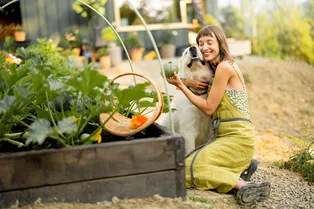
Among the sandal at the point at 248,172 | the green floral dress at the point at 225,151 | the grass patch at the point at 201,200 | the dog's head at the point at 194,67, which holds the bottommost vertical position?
the sandal at the point at 248,172

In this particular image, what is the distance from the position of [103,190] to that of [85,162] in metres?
0.16

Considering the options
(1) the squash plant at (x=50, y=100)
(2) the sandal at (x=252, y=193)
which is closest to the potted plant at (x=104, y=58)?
(1) the squash plant at (x=50, y=100)

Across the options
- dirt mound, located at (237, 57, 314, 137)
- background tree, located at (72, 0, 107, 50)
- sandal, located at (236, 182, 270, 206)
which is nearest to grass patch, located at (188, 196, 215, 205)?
sandal, located at (236, 182, 270, 206)

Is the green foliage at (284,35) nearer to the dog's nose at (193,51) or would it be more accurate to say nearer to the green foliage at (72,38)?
the green foliage at (72,38)

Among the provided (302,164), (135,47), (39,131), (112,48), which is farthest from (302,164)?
(135,47)

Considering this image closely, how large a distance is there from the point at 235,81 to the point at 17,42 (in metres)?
6.84

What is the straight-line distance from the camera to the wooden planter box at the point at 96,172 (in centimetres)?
197

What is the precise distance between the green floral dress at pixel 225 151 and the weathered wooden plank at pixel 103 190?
50cm

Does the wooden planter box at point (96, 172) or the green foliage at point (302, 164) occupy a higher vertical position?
the wooden planter box at point (96, 172)

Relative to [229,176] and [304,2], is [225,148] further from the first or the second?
[304,2]

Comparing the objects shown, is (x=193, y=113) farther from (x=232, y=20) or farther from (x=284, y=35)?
(x=232, y=20)

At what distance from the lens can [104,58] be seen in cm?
852

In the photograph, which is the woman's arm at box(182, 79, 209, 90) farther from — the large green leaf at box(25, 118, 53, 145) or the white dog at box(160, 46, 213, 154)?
the large green leaf at box(25, 118, 53, 145)

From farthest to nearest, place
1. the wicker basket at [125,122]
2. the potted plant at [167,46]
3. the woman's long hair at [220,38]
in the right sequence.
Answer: the potted plant at [167,46] < the woman's long hair at [220,38] < the wicker basket at [125,122]
